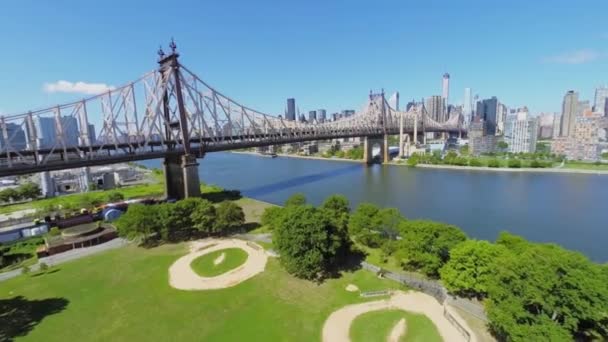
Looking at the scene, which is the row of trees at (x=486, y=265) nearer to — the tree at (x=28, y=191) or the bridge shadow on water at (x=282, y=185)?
the bridge shadow on water at (x=282, y=185)

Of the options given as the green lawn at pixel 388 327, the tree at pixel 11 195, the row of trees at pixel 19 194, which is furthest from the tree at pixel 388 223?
the tree at pixel 11 195

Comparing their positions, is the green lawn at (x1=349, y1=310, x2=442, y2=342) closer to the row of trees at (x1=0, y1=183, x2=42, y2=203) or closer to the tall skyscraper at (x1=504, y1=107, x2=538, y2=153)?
the row of trees at (x1=0, y1=183, x2=42, y2=203)

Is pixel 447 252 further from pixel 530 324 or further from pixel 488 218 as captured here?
pixel 488 218

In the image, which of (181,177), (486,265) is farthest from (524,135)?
(181,177)

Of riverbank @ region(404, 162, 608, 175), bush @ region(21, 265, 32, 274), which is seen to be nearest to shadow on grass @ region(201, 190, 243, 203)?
bush @ region(21, 265, 32, 274)

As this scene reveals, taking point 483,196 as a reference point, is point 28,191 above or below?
above

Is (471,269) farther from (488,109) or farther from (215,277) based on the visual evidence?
(488,109)

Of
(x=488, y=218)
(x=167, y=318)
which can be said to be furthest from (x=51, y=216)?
(x=488, y=218)
